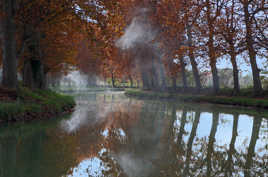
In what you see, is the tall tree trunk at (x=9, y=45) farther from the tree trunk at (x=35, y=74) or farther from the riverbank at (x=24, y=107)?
the tree trunk at (x=35, y=74)

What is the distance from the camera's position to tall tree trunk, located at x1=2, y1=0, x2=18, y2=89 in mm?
14289

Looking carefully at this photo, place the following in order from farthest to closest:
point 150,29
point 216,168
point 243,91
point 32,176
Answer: point 150,29, point 243,91, point 216,168, point 32,176

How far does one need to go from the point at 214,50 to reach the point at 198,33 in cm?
232

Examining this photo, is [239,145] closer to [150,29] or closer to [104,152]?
[104,152]

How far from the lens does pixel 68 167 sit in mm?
5426

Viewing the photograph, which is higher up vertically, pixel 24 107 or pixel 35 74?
pixel 35 74

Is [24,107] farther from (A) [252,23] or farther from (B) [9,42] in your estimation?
(A) [252,23]

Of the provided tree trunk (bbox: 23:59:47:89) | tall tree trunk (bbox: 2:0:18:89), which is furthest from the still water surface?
tree trunk (bbox: 23:59:47:89)

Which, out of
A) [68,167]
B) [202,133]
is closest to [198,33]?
[202,133]

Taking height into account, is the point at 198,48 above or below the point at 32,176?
above

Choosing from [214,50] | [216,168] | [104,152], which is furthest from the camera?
[214,50]

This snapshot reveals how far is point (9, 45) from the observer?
14.3m

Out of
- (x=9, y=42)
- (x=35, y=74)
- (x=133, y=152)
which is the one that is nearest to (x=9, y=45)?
(x=9, y=42)

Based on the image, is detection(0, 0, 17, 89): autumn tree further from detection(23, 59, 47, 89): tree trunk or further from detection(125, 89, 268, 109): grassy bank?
detection(125, 89, 268, 109): grassy bank
